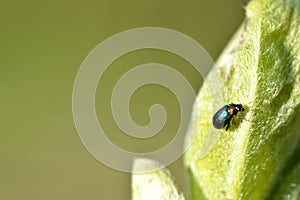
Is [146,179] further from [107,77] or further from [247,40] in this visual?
[107,77]

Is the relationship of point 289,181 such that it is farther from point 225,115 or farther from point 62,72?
point 62,72

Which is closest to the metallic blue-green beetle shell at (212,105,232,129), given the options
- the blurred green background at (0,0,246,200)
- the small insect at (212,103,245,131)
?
the small insect at (212,103,245,131)

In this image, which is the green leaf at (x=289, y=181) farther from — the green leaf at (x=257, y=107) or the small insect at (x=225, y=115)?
the small insect at (x=225, y=115)

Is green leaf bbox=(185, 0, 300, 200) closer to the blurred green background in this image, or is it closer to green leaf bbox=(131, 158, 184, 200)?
green leaf bbox=(131, 158, 184, 200)

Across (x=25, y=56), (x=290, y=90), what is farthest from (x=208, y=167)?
(x=25, y=56)

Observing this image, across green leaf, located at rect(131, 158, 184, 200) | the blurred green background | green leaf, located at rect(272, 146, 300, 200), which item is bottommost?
green leaf, located at rect(272, 146, 300, 200)

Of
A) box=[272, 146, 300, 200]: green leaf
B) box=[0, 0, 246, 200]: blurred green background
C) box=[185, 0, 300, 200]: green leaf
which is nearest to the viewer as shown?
box=[185, 0, 300, 200]: green leaf

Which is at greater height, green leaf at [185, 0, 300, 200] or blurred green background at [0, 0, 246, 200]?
blurred green background at [0, 0, 246, 200]
